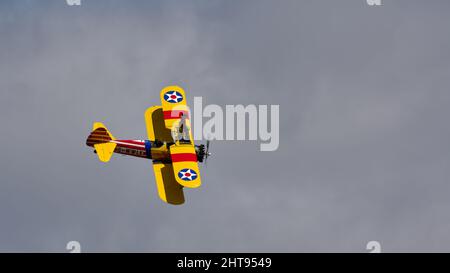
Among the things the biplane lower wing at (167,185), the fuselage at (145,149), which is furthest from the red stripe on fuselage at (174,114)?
the biplane lower wing at (167,185)

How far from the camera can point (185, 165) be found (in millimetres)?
80500

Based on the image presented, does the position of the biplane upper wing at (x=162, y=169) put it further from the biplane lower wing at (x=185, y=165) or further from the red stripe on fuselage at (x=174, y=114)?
the biplane lower wing at (x=185, y=165)

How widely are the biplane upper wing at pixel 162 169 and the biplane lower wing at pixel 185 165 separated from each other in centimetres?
145

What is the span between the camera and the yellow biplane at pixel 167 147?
8006 cm

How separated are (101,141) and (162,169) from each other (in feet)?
17.8

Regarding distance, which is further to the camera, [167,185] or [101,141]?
[101,141]

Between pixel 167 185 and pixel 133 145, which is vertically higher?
pixel 133 145

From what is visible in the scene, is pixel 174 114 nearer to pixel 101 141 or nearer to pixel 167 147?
pixel 167 147

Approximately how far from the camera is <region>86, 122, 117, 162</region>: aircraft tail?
269 feet

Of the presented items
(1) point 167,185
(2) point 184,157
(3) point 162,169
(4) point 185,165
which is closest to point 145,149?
(3) point 162,169
